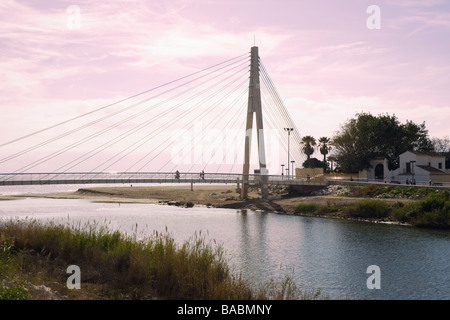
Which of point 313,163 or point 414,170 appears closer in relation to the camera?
point 414,170

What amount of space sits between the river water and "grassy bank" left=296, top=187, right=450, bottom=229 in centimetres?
197

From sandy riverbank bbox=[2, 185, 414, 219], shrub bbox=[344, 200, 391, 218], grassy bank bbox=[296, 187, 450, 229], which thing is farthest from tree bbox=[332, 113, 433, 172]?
shrub bbox=[344, 200, 391, 218]

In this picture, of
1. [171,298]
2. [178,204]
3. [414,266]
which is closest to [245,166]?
[178,204]

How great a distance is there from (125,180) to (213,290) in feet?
133

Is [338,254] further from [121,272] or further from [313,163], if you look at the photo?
[313,163]

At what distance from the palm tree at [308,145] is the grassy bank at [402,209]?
29917mm

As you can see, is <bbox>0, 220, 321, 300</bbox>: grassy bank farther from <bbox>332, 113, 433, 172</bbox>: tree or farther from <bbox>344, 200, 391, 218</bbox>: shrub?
<bbox>332, 113, 433, 172</bbox>: tree

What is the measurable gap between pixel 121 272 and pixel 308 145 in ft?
243

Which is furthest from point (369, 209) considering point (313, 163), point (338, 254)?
point (313, 163)

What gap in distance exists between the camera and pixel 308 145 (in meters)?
88.1

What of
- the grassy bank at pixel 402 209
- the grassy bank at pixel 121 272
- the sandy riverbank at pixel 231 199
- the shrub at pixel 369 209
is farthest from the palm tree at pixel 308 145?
the grassy bank at pixel 121 272

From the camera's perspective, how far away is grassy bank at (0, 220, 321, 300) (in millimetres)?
14539

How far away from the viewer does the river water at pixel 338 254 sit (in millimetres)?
20594

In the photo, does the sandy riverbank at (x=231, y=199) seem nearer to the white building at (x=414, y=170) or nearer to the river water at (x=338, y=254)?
the river water at (x=338, y=254)
